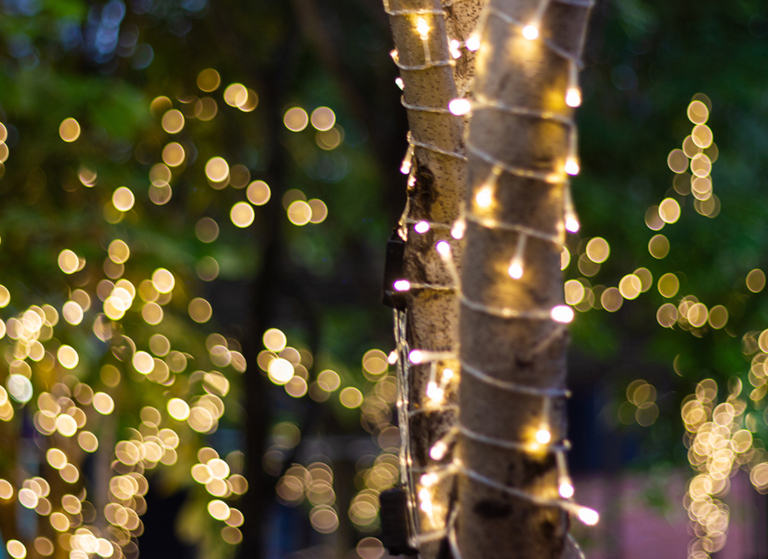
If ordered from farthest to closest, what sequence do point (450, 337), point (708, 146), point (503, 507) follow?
point (708, 146)
point (450, 337)
point (503, 507)

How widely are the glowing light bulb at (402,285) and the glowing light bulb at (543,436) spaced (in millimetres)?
482

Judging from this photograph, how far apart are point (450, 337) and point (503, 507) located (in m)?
0.44

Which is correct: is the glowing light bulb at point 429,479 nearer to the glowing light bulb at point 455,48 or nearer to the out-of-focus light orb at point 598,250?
the glowing light bulb at point 455,48

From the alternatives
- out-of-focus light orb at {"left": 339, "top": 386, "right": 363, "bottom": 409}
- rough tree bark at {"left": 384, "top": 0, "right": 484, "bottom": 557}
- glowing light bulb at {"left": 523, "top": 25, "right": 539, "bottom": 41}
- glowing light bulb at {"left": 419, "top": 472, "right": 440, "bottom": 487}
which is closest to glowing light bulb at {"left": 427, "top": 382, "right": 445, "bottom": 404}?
rough tree bark at {"left": 384, "top": 0, "right": 484, "bottom": 557}

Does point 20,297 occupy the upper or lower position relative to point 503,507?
lower

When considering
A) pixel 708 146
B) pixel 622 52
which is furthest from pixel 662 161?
pixel 622 52

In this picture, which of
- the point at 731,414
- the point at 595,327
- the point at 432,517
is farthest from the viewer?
the point at 731,414

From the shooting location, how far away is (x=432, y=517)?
1.21 m

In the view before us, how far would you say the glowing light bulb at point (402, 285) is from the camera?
4.42ft

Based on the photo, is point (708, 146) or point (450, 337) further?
point (708, 146)

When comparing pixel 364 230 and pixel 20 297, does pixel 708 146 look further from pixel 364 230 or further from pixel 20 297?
pixel 20 297

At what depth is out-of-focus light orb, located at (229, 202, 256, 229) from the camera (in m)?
5.91

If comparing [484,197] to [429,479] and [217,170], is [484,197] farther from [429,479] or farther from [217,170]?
[217,170]

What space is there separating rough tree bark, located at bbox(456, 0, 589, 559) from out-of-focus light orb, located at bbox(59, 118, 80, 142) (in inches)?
136
